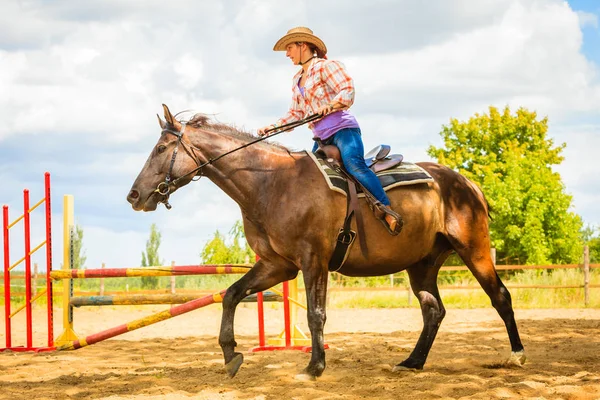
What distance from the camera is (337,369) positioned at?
7.03 metres

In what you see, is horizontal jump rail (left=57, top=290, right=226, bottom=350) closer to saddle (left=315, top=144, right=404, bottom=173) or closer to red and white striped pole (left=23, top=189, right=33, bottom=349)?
red and white striped pole (left=23, top=189, right=33, bottom=349)

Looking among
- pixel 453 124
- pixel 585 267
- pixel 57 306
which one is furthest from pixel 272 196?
pixel 453 124

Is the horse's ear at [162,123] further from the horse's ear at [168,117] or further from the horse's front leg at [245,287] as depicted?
the horse's front leg at [245,287]

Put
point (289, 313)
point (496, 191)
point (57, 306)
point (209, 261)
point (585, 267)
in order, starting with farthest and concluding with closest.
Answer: point (496, 191) < point (209, 261) < point (57, 306) < point (585, 267) < point (289, 313)

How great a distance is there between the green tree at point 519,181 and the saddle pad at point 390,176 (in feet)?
82.6

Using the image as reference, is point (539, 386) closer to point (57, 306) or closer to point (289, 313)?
point (289, 313)

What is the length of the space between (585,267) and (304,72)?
16.1 m

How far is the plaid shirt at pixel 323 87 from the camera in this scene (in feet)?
21.1

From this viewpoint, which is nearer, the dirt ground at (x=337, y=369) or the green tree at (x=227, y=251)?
the dirt ground at (x=337, y=369)

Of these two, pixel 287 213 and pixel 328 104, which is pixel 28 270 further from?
pixel 328 104

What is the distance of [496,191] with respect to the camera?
107ft

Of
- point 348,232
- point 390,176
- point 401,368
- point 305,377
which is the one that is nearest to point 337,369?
point 401,368

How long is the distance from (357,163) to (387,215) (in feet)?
1.73

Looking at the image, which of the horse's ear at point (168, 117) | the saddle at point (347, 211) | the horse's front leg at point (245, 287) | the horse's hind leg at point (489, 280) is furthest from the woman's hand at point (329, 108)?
the horse's hind leg at point (489, 280)
